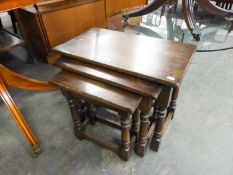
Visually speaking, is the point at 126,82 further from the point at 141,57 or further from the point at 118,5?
the point at 118,5

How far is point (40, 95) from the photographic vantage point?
1.66 meters

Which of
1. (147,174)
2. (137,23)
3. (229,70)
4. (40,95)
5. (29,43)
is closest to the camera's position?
→ (147,174)

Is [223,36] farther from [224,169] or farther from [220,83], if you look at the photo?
[224,169]

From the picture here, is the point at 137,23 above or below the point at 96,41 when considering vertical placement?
below

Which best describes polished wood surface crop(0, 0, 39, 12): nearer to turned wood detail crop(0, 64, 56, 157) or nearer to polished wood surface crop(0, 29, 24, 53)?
turned wood detail crop(0, 64, 56, 157)

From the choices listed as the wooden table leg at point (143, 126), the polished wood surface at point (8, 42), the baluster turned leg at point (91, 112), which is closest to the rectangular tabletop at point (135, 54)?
the wooden table leg at point (143, 126)

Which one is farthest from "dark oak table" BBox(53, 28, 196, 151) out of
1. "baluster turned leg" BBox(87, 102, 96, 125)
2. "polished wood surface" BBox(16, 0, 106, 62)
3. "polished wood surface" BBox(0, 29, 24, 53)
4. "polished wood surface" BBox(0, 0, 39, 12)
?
"polished wood surface" BBox(0, 29, 24, 53)

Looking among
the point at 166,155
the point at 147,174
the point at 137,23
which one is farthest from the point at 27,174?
the point at 137,23

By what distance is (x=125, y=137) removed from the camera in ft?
3.25

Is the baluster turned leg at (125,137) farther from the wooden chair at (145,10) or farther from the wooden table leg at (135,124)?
the wooden chair at (145,10)

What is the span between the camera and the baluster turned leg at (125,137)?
0.87 meters

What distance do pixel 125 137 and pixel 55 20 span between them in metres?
1.38

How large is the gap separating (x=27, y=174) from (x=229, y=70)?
1.98m

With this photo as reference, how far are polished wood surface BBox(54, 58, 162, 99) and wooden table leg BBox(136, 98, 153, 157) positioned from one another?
0.17ft
